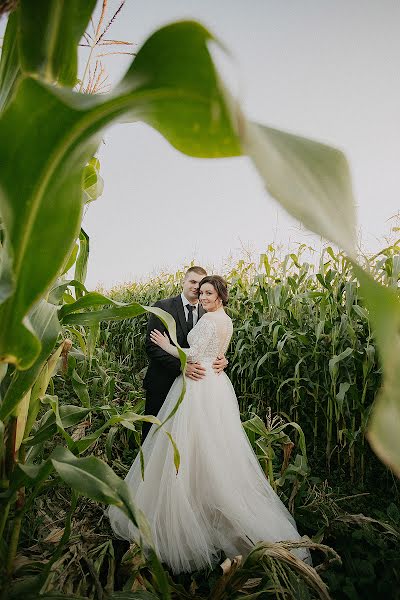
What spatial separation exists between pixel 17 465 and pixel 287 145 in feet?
2.28

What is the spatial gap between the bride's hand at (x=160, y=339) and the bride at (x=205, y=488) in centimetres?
27

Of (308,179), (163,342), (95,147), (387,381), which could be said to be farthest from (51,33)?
(163,342)

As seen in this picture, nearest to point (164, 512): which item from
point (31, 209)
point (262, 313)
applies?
point (31, 209)

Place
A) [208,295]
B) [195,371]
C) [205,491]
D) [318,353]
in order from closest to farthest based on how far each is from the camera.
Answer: [205,491], [195,371], [208,295], [318,353]

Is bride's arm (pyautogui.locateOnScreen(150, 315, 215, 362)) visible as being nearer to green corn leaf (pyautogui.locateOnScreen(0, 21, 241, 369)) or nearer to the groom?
the groom

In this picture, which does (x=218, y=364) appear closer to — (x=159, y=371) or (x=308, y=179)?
(x=159, y=371)

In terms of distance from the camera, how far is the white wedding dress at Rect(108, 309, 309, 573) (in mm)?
1422

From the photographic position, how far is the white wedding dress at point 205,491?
142 centimetres

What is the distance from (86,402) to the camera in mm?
A: 1163

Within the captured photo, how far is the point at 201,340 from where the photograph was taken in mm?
2072

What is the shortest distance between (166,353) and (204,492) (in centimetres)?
87

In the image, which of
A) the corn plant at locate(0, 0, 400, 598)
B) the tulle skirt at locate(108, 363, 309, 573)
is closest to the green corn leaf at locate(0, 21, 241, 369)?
the corn plant at locate(0, 0, 400, 598)

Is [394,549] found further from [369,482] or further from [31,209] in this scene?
[31,209]

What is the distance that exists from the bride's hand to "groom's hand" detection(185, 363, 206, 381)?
326mm
